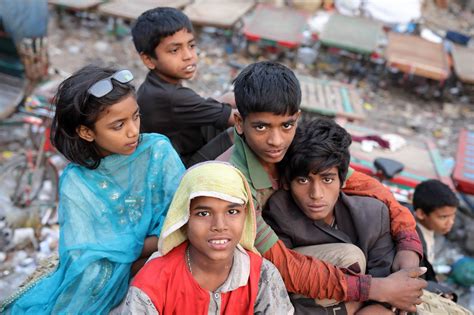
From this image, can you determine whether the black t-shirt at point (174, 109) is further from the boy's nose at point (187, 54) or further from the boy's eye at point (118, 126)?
the boy's eye at point (118, 126)


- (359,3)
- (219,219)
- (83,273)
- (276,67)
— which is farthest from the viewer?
(359,3)

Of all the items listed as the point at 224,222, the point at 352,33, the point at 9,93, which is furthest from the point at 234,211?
the point at 352,33

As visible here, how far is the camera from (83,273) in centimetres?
223

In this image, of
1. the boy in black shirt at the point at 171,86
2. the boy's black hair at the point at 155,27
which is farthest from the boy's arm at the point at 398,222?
the boy's black hair at the point at 155,27

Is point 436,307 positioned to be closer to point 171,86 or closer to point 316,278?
point 316,278

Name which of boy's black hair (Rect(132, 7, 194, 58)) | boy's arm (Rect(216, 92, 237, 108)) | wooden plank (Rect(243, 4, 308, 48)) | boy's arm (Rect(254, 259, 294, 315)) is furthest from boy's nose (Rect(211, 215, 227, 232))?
wooden plank (Rect(243, 4, 308, 48))

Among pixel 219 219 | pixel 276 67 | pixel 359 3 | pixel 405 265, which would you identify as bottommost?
pixel 359 3

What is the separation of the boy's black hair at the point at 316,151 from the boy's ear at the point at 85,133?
3.08ft

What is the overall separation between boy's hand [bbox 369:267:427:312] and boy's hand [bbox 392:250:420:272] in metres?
0.10

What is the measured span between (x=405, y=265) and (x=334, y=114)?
10.8ft

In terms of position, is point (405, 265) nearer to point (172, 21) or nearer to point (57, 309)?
point (57, 309)

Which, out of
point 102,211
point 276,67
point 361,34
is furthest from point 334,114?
point 102,211

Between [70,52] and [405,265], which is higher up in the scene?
[405,265]

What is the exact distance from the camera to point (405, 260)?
98.2 inches
